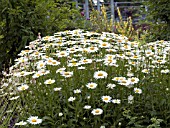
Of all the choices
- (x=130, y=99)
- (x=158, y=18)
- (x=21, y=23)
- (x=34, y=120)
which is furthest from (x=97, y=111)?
(x=158, y=18)

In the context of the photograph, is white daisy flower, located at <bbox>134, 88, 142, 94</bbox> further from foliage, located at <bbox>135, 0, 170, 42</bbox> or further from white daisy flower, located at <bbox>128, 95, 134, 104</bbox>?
foliage, located at <bbox>135, 0, 170, 42</bbox>

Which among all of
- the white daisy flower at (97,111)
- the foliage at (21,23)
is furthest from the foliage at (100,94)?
the foliage at (21,23)

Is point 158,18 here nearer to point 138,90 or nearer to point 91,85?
point 138,90

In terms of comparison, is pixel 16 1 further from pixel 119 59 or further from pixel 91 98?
pixel 91 98

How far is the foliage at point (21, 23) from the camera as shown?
13.3 feet

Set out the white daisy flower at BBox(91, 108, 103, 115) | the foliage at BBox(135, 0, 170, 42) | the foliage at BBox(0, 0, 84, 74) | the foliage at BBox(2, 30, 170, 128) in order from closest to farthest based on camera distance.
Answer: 1. the white daisy flower at BBox(91, 108, 103, 115)
2. the foliage at BBox(2, 30, 170, 128)
3. the foliage at BBox(0, 0, 84, 74)
4. the foliage at BBox(135, 0, 170, 42)

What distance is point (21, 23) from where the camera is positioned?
4145 mm

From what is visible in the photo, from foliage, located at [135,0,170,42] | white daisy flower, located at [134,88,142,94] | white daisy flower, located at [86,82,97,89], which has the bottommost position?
white daisy flower, located at [134,88,142,94]

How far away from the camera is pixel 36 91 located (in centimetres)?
227

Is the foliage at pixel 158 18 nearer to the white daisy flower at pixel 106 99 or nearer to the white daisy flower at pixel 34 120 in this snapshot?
the white daisy flower at pixel 106 99

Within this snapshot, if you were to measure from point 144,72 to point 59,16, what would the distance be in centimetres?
240

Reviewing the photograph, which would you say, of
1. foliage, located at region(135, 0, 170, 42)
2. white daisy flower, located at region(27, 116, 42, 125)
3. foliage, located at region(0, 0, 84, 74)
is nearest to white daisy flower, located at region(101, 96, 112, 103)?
white daisy flower, located at region(27, 116, 42, 125)

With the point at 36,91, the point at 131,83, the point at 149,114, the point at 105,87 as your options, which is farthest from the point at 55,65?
the point at 149,114

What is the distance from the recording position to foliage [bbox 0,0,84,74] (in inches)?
160
